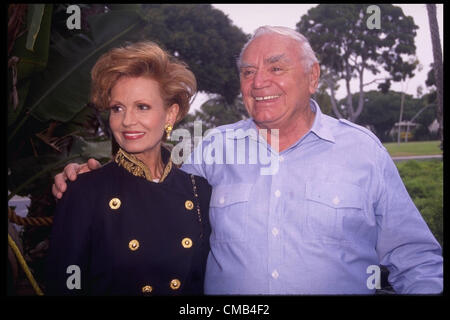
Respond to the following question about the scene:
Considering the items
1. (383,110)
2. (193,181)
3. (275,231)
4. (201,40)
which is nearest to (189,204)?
(193,181)

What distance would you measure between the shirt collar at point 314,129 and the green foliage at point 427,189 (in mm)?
1342

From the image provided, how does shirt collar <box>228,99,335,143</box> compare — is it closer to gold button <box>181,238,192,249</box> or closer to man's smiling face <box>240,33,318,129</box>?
man's smiling face <box>240,33,318,129</box>

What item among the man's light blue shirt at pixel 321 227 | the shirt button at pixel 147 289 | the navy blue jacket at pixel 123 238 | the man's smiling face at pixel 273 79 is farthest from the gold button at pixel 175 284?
the man's smiling face at pixel 273 79

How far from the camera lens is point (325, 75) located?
2.86 m

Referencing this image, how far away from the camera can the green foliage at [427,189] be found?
3781 mm

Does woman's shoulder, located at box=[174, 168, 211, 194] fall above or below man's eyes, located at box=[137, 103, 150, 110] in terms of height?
below

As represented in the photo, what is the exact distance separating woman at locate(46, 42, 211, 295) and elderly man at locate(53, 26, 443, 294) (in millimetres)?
165

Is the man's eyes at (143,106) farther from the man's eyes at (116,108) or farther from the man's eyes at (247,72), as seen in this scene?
the man's eyes at (247,72)

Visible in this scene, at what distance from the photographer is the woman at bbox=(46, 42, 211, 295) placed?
1.99m

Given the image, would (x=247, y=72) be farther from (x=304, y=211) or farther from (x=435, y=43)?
(x=435, y=43)

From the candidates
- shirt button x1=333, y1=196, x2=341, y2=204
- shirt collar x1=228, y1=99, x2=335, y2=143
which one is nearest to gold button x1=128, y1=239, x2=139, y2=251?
shirt collar x1=228, y1=99, x2=335, y2=143

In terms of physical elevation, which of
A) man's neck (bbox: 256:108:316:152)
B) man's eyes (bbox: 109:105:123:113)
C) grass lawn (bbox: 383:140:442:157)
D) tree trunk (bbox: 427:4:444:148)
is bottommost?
grass lawn (bbox: 383:140:442:157)
